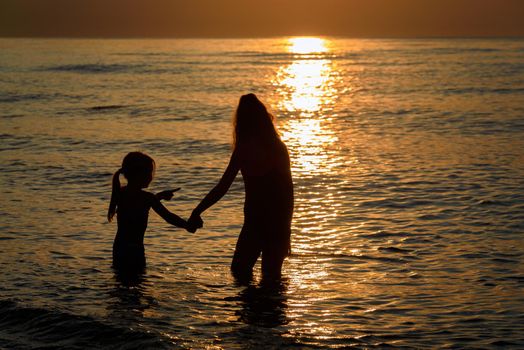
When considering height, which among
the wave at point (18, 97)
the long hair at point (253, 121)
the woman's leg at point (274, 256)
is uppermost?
the wave at point (18, 97)

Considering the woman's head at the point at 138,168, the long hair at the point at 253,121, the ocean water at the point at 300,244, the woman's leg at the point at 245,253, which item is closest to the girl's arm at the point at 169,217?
the woman's head at the point at 138,168

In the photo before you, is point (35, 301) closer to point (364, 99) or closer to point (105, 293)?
point (105, 293)

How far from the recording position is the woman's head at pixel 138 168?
745 cm

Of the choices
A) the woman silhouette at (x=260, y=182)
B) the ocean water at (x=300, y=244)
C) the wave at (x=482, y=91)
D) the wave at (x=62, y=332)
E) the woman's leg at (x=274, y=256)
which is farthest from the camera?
the wave at (x=482, y=91)

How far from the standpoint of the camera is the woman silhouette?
7195mm

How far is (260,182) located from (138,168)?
45.3 inches

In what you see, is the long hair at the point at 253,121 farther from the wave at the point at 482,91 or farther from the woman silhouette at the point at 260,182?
the wave at the point at 482,91

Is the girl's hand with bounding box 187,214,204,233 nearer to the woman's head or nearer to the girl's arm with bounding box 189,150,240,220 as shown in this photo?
the girl's arm with bounding box 189,150,240,220

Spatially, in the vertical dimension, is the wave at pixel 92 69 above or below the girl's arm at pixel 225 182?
above

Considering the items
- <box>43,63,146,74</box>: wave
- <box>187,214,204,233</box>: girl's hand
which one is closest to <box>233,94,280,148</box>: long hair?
<box>187,214,204,233</box>: girl's hand

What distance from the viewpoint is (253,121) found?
283 inches

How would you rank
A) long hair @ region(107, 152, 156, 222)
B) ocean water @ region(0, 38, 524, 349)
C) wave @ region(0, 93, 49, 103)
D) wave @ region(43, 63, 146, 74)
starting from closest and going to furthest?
ocean water @ region(0, 38, 524, 349) < long hair @ region(107, 152, 156, 222) < wave @ region(0, 93, 49, 103) < wave @ region(43, 63, 146, 74)

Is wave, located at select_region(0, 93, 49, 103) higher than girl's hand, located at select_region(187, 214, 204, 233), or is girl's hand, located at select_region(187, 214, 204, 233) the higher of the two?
wave, located at select_region(0, 93, 49, 103)

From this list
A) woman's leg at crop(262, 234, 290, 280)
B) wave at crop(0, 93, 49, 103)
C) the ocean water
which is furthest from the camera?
wave at crop(0, 93, 49, 103)
